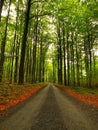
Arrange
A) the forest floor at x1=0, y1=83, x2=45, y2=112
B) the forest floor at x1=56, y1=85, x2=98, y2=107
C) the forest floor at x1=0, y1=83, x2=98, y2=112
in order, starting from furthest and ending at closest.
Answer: the forest floor at x1=56, y1=85, x2=98, y2=107 < the forest floor at x1=0, y1=83, x2=98, y2=112 < the forest floor at x1=0, y1=83, x2=45, y2=112

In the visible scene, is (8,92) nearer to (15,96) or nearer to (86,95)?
(15,96)

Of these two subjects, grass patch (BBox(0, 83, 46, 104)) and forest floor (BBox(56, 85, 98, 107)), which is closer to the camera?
grass patch (BBox(0, 83, 46, 104))

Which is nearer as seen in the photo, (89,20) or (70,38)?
(89,20)

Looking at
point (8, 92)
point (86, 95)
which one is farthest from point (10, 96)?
point (86, 95)

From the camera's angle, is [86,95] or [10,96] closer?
[10,96]

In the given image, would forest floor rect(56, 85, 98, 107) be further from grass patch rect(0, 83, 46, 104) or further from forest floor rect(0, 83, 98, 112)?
grass patch rect(0, 83, 46, 104)

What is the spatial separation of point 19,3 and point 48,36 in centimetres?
1457

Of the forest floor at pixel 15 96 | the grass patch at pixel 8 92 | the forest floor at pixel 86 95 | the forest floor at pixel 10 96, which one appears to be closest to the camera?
the forest floor at pixel 10 96

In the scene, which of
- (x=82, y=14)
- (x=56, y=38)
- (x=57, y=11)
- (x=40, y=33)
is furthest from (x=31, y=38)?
(x=57, y=11)

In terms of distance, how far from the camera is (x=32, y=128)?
602cm

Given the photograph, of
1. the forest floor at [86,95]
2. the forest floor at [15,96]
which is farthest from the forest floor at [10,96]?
the forest floor at [86,95]

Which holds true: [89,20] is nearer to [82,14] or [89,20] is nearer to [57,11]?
[82,14]

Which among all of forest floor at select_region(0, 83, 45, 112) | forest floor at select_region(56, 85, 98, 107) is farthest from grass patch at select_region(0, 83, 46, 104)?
forest floor at select_region(56, 85, 98, 107)

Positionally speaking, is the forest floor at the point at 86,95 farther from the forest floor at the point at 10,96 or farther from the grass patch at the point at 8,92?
the grass patch at the point at 8,92
